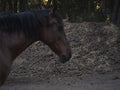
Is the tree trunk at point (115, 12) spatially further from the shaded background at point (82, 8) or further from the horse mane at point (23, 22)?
the horse mane at point (23, 22)

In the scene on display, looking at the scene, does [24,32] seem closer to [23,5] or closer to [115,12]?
[23,5]

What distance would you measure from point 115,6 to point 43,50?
3995 millimetres

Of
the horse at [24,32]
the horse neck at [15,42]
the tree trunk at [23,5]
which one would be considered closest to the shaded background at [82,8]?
the tree trunk at [23,5]

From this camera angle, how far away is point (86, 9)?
16.5 metres

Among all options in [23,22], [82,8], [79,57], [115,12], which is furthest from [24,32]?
[82,8]

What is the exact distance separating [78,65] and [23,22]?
5822mm

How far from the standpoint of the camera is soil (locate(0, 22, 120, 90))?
9.87 metres

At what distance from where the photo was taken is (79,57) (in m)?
11.7

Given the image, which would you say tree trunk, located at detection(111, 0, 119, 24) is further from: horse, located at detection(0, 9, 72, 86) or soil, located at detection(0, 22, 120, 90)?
horse, located at detection(0, 9, 72, 86)

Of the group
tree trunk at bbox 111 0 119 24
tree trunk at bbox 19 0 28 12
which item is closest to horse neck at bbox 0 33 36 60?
tree trunk at bbox 19 0 28 12

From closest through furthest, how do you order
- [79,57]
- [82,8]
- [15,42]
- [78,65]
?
1. [15,42]
2. [78,65]
3. [79,57]
4. [82,8]

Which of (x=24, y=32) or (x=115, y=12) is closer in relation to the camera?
(x=24, y=32)

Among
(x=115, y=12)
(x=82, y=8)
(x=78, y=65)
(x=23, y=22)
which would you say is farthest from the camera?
(x=82, y=8)

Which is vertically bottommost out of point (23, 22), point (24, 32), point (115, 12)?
point (115, 12)
